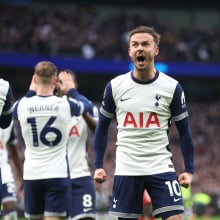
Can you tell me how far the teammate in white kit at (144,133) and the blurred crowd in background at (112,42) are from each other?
63.0 ft

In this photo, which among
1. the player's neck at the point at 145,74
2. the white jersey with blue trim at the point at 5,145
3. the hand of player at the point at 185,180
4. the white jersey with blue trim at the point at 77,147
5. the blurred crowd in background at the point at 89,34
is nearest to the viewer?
the hand of player at the point at 185,180

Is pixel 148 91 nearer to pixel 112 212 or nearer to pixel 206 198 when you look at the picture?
pixel 112 212

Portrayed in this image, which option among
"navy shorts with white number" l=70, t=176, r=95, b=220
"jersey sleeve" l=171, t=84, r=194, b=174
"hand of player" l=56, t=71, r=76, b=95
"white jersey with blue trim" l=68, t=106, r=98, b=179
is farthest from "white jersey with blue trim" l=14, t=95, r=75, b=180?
"jersey sleeve" l=171, t=84, r=194, b=174

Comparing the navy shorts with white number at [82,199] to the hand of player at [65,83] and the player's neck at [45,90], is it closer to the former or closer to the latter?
the hand of player at [65,83]

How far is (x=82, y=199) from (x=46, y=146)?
1555 millimetres

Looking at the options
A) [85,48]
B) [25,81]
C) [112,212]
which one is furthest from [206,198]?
[112,212]

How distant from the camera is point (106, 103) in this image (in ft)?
23.7

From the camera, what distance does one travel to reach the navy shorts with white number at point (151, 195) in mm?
6973

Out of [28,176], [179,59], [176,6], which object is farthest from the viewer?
[176,6]

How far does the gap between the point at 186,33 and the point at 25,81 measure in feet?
23.2

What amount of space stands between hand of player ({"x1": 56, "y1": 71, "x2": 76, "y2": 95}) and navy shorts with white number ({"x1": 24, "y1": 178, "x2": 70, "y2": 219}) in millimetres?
1243

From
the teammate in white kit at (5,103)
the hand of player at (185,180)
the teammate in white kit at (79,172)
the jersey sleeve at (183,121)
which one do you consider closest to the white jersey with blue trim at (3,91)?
the teammate in white kit at (5,103)

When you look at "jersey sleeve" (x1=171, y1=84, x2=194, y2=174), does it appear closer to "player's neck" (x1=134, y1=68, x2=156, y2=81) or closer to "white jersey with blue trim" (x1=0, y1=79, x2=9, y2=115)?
"player's neck" (x1=134, y1=68, x2=156, y2=81)

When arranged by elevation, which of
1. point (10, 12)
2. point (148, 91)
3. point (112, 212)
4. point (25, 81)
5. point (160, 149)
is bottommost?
point (112, 212)
